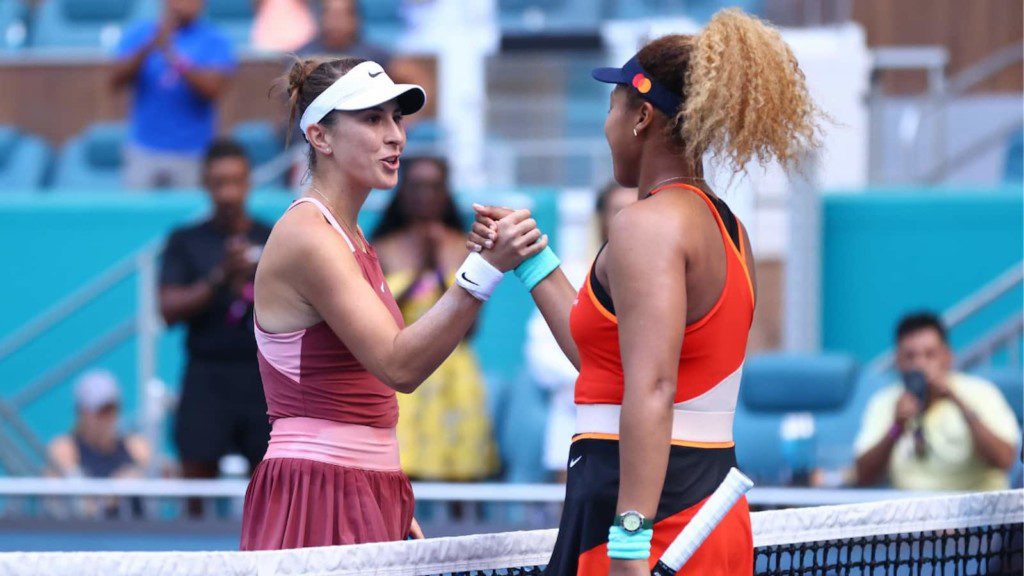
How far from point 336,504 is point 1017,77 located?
8.89m

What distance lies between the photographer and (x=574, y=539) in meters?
2.52

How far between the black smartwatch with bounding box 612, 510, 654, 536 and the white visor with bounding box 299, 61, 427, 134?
996 millimetres

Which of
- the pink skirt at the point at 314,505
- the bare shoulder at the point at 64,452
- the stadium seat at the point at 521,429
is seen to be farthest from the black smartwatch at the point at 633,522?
the bare shoulder at the point at 64,452

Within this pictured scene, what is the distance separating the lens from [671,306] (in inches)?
92.8

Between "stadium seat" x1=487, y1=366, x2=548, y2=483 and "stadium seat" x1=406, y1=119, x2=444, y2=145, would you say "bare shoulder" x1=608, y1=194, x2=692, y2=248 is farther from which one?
"stadium seat" x1=406, y1=119, x2=444, y2=145

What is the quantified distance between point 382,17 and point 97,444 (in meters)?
4.62

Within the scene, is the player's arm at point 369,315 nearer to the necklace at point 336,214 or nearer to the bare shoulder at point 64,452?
the necklace at point 336,214

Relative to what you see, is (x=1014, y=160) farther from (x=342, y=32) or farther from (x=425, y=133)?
(x=342, y=32)

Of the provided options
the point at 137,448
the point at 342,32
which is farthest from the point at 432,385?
the point at 342,32

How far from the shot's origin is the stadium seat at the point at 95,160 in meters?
9.69

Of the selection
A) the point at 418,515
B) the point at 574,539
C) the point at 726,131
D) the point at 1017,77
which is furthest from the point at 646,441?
the point at 1017,77

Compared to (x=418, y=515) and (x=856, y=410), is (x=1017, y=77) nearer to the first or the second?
(x=856, y=410)

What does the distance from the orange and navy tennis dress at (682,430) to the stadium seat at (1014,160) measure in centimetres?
661

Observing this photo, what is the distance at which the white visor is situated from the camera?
2900 mm
